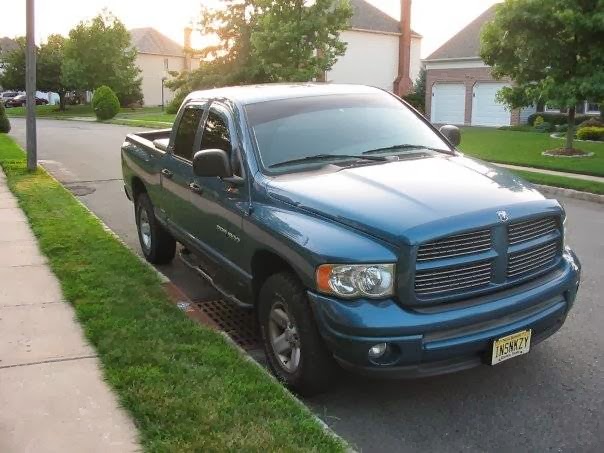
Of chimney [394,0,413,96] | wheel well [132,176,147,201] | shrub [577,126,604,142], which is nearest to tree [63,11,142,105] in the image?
chimney [394,0,413,96]

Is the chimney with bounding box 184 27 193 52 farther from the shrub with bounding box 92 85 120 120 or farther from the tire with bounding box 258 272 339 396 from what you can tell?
the tire with bounding box 258 272 339 396

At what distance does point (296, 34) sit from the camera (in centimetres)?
2802

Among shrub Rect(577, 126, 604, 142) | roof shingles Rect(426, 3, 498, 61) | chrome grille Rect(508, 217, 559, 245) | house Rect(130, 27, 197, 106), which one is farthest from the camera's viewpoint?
house Rect(130, 27, 197, 106)

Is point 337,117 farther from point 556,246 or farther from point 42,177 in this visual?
point 42,177

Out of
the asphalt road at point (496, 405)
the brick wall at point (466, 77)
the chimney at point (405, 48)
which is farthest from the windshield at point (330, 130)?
the chimney at point (405, 48)

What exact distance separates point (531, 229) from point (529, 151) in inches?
631

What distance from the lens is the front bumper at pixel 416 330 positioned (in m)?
3.52

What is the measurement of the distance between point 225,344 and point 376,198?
63.0 inches

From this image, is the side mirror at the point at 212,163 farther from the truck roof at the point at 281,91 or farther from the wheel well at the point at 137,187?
the wheel well at the point at 137,187

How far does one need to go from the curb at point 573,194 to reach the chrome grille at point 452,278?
857cm

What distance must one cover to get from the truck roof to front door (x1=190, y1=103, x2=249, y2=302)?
0.17 metres

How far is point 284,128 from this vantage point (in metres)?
4.93

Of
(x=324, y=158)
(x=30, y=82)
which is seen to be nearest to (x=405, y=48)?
(x=30, y=82)

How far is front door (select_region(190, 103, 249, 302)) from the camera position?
468 centimetres
